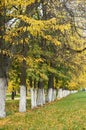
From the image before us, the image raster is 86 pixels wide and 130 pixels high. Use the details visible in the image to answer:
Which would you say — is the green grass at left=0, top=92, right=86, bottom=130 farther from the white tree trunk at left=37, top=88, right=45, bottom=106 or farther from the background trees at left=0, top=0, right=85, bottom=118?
the white tree trunk at left=37, top=88, right=45, bottom=106

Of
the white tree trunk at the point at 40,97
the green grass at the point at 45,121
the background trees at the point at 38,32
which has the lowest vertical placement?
the white tree trunk at the point at 40,97

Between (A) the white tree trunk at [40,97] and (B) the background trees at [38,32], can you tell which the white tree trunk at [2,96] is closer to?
(B) the background trees at [38,32]

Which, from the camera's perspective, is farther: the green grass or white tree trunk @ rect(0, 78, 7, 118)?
white tree trunk @ rect(0, 78, 7, 118)

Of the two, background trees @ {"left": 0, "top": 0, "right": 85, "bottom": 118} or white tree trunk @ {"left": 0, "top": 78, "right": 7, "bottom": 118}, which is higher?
background trees @ {"left": 0, "top": 0, "right": 85, "bottom": 118}

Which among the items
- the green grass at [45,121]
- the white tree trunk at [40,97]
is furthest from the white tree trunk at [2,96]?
the white tree trunk at [40,97]

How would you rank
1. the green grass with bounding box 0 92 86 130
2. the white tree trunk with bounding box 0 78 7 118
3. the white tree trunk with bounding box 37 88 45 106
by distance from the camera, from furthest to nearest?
the white tree trunk with bounding box 37 88 45 106 → the white tree trunk with bounding box 0 78 7 118 → the green grass with bounding box 0 92 86 130

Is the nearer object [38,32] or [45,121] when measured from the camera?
[38,32]

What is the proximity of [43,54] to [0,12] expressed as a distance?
42.6ft

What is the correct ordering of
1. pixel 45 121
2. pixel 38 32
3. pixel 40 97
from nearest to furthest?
1. pixel 38 32
2. pixel 45 121
3. pixel 40 97

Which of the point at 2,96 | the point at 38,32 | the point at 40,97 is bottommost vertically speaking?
the point at 40,97

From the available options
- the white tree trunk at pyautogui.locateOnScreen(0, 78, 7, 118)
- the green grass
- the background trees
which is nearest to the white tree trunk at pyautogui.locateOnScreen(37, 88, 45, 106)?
the background trees

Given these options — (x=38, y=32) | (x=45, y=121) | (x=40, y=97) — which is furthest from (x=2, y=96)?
(x=40, y=97)

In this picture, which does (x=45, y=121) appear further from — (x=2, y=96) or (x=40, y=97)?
(x=40, y=97)

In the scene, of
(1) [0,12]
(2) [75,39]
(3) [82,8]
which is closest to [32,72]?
(2) [75,39]
